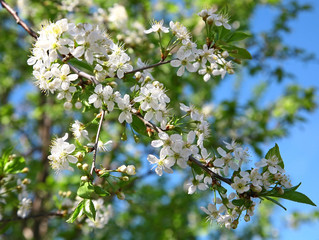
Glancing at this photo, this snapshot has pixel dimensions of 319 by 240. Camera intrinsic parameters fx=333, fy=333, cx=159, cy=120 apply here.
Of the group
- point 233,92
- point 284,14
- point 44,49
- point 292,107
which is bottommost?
point 233,92

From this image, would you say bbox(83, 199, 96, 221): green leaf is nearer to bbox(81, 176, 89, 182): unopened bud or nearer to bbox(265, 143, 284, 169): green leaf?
bbox(81, 176, 89, 182): unopened bud

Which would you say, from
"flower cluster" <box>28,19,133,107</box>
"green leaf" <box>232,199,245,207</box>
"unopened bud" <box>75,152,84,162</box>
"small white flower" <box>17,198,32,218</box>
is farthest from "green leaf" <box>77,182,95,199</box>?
"small white flower" <box>17,198,32,218</box>

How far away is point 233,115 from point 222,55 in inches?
137

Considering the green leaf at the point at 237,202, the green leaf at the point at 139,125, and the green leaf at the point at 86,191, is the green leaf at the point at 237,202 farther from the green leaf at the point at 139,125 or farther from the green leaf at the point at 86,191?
the green leaf at the point at 86,191

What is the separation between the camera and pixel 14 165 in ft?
7.52

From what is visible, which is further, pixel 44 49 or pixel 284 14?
pixel 284 14

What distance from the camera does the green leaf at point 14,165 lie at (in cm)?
227

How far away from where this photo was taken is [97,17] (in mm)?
4109

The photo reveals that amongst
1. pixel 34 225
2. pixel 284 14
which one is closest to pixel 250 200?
pixel 284 14

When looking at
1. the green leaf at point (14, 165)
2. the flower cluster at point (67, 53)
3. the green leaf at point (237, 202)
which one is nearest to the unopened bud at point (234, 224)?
the green leaf at point (237, 202)

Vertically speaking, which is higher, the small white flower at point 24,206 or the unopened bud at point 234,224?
the unopened bud at point 234,224

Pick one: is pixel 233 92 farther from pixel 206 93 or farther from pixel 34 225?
pixel 34 225

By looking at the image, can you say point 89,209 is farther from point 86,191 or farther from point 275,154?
point 275,154

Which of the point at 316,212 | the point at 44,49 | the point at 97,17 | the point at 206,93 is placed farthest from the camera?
the point at 206,93
